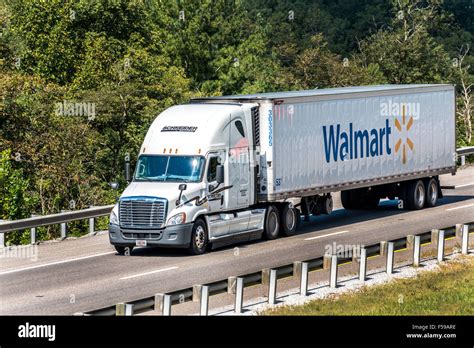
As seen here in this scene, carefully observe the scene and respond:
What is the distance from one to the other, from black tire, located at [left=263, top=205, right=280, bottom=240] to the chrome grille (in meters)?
4.07

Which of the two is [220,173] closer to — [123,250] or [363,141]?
[123,250]

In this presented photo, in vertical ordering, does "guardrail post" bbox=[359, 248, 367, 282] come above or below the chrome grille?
below

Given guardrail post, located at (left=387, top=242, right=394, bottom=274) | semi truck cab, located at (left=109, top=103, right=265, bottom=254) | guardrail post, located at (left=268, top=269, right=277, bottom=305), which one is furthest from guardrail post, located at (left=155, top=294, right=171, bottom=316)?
semi truck cab, located at (left=109, top=103, right=265, bottom=254)

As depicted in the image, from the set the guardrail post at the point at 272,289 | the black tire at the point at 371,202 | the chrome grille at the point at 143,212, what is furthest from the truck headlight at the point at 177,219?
the black tire at the point at 371,202

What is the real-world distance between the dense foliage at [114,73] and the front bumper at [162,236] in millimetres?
7631

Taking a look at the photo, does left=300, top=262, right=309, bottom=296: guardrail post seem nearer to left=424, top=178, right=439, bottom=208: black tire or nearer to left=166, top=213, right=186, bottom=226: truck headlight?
left=166, top=213, right=186, bottom=226: truck headlight

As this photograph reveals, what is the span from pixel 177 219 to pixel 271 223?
4.14m

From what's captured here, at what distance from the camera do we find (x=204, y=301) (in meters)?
20.0

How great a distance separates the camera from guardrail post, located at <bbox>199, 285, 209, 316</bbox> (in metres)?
19.9

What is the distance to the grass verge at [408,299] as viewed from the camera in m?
20.7

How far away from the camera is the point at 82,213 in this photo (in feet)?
107
